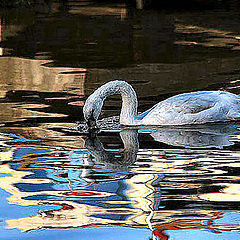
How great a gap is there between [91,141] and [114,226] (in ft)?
11.6

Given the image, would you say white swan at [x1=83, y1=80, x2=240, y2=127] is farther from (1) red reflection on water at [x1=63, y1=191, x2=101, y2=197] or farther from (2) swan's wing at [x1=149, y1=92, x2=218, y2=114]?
(1) red reflection on water at [x1=63, y1=191, x2=101, y2=197]

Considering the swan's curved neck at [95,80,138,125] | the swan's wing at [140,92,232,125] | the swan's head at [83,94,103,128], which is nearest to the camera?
the swan's head at [83,94,103,128]

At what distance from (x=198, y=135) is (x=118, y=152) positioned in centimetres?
130


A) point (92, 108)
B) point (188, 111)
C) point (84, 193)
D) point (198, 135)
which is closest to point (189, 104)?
point (188, 111)

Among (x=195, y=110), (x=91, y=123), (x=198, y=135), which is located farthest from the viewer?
(x=195, y=110)

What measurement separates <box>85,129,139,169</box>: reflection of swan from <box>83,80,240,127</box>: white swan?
34 centimetres

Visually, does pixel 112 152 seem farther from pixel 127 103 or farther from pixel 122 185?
pixel 122 185

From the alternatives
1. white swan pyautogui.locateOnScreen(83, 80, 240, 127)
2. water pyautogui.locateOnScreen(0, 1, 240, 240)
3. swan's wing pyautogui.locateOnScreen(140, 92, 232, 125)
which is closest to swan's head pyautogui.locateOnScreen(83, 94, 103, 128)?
white swan pyautogui.locateOnScreen(83, 80, 240, 127)

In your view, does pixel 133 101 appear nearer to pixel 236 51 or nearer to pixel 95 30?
pixel 236 51

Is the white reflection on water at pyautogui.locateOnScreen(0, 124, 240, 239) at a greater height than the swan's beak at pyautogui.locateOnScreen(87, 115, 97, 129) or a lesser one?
lesser

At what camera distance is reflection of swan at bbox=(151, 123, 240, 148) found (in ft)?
30.3

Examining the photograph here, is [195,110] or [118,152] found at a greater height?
[195,110]

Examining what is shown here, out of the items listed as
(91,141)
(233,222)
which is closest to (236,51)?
(91,141)

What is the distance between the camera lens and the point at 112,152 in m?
9.05
